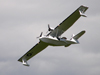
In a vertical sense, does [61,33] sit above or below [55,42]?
above

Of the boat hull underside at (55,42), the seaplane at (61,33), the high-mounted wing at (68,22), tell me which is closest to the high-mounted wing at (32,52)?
the seaplane at (61,33)

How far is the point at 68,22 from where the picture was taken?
61406 millimetres

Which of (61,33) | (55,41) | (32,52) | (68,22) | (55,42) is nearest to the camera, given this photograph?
(68,22)

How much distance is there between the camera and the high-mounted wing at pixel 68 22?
195ft

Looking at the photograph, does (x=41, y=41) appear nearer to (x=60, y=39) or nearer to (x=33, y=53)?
(x=60, y=39)

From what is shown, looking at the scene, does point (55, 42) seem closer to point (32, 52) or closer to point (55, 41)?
point (55, 41)

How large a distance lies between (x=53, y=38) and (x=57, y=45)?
5.74 ft

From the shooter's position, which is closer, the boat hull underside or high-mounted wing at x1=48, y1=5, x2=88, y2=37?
high-mounted wing at x1=48, y1=5, x2=88, y2=37

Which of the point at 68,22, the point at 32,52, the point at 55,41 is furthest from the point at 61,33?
the point at 32,52

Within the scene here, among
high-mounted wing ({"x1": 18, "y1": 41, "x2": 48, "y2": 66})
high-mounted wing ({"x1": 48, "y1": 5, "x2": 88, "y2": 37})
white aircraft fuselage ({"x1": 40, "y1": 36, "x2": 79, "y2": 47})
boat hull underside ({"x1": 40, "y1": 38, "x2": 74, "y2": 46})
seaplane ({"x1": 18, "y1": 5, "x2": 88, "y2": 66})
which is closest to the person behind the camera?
high-mounted wing ({"x1": 48, "y1": 5, "x2": 88, "y2": 37})

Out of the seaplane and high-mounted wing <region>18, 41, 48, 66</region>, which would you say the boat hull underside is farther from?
high-mounted wing <region>18, 41, 48, 66</region>

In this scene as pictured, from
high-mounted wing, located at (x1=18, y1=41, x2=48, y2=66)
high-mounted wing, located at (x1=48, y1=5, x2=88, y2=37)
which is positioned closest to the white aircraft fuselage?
high-mounted wing, located at (x1=48, y1=5, x2=88, y2=37)

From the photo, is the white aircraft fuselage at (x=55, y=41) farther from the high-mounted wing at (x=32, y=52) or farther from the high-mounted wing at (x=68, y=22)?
the high-mounted wing at (x=32, y=52)

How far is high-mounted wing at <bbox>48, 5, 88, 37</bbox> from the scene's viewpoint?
59297mm
